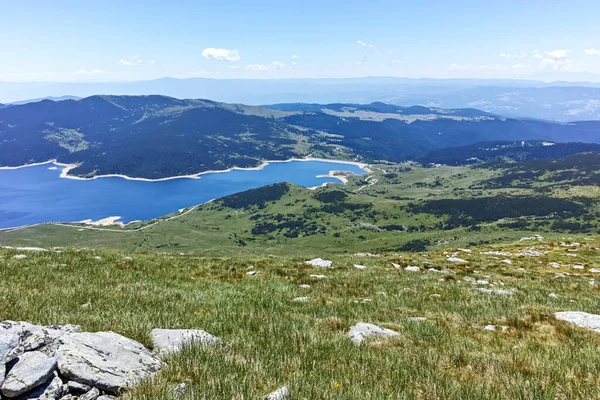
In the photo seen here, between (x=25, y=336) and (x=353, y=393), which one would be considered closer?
(x=353, y=393)

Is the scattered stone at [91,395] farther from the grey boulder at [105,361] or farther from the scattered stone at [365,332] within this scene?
the scattered stone at [365,332]

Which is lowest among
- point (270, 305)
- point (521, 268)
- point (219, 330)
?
point (521, 268)

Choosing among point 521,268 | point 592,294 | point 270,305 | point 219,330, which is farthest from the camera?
point 521,268

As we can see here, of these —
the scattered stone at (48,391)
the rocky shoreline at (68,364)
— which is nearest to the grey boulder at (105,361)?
the rocky shoreline at (68,364)

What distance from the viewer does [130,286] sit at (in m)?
11.7

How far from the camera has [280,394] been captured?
14.3 feet

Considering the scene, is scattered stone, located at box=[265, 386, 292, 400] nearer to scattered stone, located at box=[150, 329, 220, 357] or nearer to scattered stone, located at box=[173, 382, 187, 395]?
scattered stone, located at box=[173, 382, 187, 395]

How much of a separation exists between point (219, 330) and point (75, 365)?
3.46 meters

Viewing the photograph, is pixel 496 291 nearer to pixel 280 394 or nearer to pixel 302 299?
pixel 302 299

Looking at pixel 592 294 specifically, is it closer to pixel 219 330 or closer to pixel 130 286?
pixel 219 330

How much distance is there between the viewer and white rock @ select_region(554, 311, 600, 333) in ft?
33.6

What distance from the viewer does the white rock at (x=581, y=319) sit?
10.2 m

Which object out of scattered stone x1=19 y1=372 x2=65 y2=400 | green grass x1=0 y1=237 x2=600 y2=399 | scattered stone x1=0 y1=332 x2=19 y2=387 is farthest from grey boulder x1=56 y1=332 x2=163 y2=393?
scattered stone x1=0 y1=332 x2=19 y2=387

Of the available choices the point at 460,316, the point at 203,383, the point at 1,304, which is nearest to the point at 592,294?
the point at 460,316
